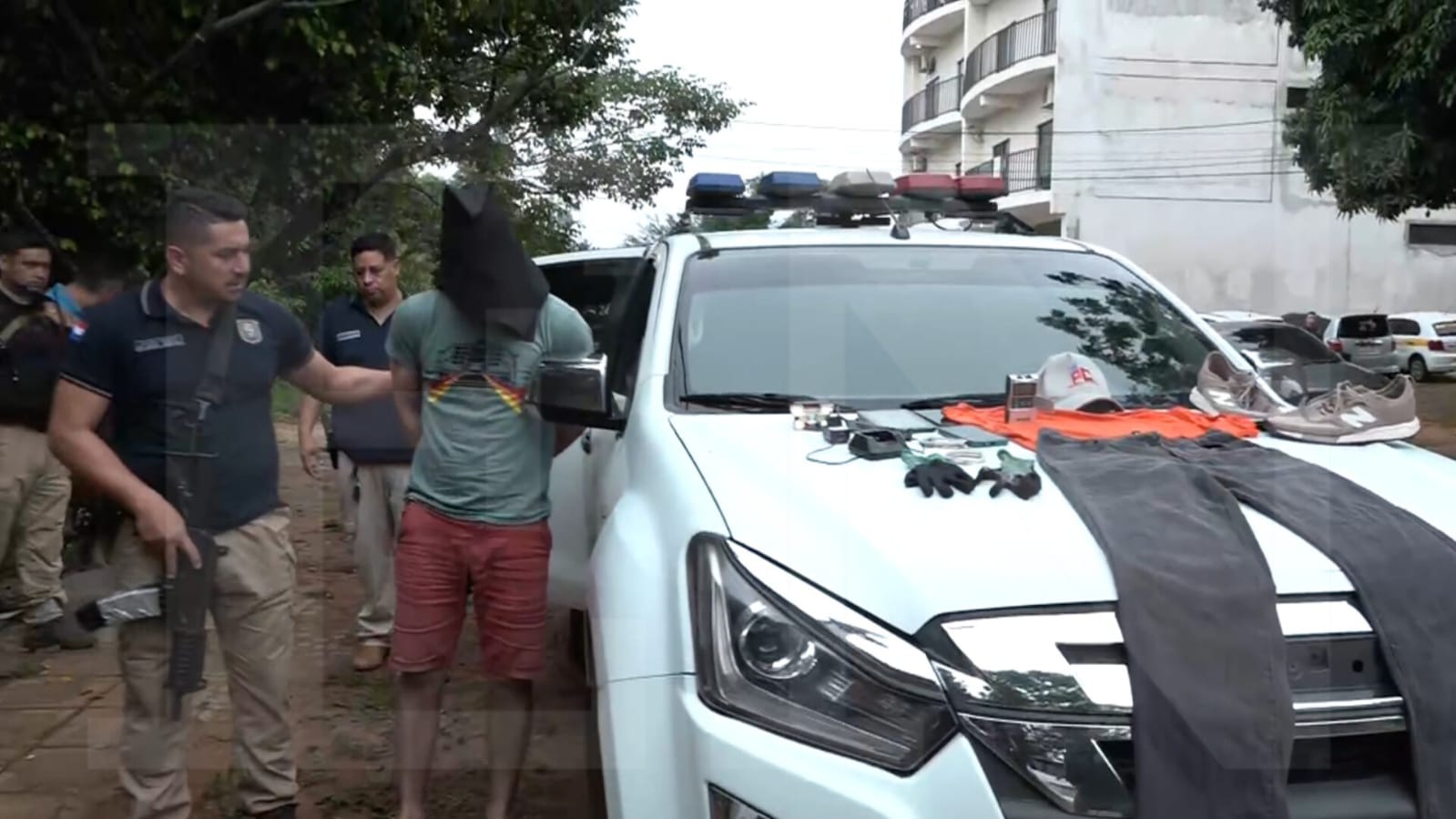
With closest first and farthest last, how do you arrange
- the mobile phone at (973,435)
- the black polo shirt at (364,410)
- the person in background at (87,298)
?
the mobile phone at (973,435), the black polo shirt at (364,410), the person in background at (87,298)

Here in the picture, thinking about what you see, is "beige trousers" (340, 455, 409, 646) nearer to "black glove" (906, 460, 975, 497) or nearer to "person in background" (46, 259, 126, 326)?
"person in background" (46, 259, 126, 326)

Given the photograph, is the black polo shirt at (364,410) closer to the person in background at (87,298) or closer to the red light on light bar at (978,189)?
the person in background at (87,298)

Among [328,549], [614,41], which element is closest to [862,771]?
[328,549]

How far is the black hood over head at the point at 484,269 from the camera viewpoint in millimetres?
3457

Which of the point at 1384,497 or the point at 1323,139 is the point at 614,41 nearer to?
the point at 1323,139

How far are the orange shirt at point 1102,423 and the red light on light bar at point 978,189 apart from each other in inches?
67.3

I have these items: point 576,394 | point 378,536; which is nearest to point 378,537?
point 378,536

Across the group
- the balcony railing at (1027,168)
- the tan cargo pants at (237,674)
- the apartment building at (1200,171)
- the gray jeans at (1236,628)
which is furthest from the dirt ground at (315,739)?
the balcony railing at (1027,168)

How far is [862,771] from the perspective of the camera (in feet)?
6.71

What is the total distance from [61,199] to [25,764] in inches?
104

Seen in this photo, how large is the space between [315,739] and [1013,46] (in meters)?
30.9

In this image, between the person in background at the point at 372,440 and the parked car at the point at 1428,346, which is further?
the parked car at the point at 1428,346

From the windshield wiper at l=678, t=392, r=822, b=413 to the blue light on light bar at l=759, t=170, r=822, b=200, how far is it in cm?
162

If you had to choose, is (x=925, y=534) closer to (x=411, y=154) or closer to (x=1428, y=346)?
(x=411, y=154)
